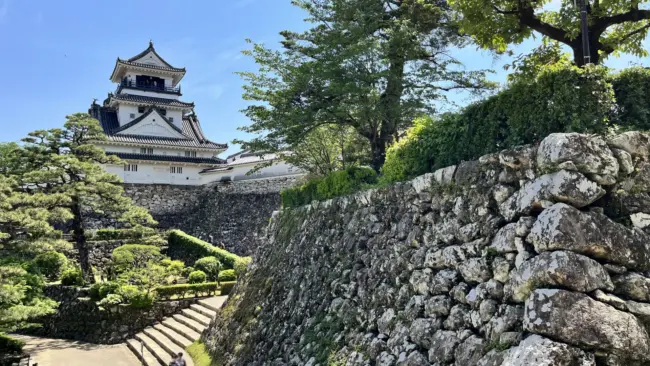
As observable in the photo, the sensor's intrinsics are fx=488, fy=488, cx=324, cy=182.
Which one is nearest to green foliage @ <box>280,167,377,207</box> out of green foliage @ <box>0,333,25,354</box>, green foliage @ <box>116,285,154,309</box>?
green foliage @ <box>116,285,154,309</box>

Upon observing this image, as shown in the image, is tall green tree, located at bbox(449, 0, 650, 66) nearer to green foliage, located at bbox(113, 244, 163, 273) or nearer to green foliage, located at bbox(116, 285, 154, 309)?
green foliage, located at bbox(116, 285, 154, 309)

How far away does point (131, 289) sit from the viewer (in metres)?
20.6

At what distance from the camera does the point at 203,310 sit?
19234 mm

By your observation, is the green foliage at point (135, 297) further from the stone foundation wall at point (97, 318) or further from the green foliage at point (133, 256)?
the green foliage at point (133, 256)

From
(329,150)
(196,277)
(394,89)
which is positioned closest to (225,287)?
(196,277)

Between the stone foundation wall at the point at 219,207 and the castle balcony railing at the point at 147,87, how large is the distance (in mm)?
9901

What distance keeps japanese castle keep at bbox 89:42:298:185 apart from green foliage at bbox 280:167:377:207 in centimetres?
1852

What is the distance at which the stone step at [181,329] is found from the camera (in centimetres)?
1667

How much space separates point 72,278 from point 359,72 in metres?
17.4

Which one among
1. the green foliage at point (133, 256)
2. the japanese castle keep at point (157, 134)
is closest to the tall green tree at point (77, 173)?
the green foliage at point (133, 256)

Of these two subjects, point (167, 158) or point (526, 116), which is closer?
point (526, 116)

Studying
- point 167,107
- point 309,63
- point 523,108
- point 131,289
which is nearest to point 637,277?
point 523,108

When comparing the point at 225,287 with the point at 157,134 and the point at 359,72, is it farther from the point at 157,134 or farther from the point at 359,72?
the point at 157,134

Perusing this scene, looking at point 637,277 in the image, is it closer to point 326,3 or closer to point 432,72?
point 432,72
